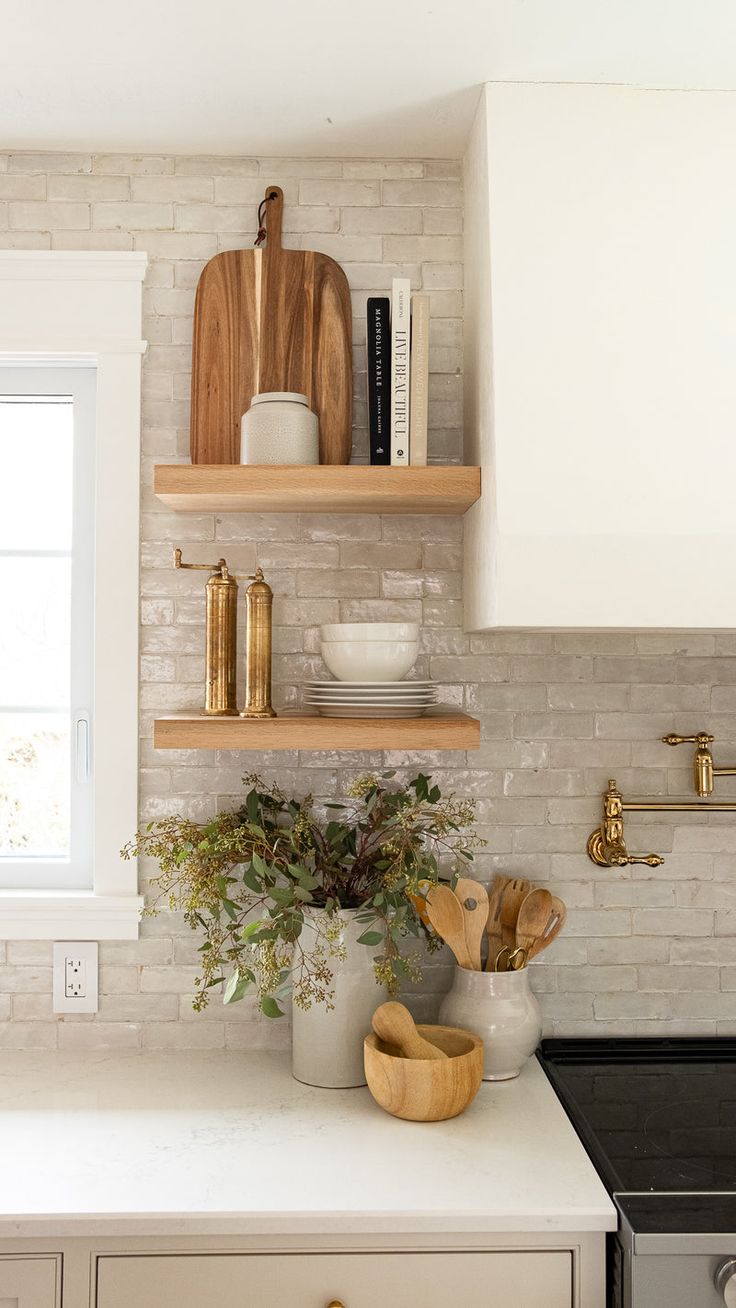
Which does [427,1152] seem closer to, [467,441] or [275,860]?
[275,860]

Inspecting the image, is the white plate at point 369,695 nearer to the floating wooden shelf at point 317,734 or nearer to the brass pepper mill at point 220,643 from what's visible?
the floating wooden shelf at point 317,734

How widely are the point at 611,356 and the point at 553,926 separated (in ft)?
3.26

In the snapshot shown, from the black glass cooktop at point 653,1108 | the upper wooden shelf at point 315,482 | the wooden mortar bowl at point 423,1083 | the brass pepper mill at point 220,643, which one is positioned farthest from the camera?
the brass pepper mill at point 220,643

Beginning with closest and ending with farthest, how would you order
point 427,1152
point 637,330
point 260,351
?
1. point 427,1152
2. point 637,330
3. point 260,351

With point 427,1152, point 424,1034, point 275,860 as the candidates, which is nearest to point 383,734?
point 275,860

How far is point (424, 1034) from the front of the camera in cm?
167

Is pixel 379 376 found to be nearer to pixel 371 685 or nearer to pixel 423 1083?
pixel 371 685

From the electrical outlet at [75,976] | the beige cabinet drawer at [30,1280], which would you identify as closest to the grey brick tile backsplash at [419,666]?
the electrical outlet at [75,976]

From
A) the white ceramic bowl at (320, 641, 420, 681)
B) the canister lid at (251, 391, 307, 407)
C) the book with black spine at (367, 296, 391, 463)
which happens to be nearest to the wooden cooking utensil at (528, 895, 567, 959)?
the white ceramic bowl at (320, 641, 420, 681)

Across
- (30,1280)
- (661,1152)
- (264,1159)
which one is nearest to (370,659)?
(264,1159)

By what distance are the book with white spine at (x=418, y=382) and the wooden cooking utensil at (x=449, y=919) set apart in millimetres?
751

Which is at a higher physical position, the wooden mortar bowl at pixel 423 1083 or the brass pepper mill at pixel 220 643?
the brass pepper mill at pixel 220 643

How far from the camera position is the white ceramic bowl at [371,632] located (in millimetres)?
1639

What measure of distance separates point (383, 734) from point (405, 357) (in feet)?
2.10
